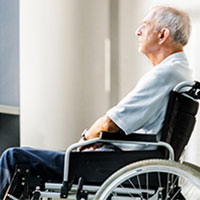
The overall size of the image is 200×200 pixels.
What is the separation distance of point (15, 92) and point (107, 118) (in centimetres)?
113

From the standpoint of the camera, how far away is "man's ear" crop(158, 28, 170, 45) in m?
2.15

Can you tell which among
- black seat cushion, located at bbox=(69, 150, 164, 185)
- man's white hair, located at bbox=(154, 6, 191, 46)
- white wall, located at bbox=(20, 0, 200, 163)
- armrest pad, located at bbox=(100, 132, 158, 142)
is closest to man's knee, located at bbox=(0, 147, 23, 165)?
black seat cushion, located at bbox=(69, 150, 164, 185)

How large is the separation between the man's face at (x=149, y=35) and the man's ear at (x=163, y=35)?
27 millimetres

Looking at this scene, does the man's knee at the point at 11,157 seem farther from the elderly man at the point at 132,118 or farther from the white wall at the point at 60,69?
the white wall at the point at 60,69

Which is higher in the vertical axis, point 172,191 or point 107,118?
point 107,118

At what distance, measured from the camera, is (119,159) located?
5.94 feet

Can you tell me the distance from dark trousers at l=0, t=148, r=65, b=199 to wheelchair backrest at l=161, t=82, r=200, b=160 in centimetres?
42

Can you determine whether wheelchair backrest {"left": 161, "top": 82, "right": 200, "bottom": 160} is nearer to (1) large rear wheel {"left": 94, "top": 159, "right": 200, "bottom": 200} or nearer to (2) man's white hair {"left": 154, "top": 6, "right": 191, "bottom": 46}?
(1) large rear wheel {"left": 94, "top": 159, "right": 200, "bottom": 200}

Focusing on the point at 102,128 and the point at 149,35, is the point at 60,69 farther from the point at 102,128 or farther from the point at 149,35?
the point at 102,128

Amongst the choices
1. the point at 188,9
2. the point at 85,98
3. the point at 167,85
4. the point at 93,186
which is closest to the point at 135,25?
the point at 188,9

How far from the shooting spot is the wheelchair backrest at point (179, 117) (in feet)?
5.91

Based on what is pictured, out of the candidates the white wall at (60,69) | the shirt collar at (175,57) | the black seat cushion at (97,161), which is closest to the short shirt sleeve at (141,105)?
the black seat cushion at (97,161)

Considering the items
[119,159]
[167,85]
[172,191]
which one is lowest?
[172,191]

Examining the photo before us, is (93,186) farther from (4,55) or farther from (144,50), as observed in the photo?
(4,55)
